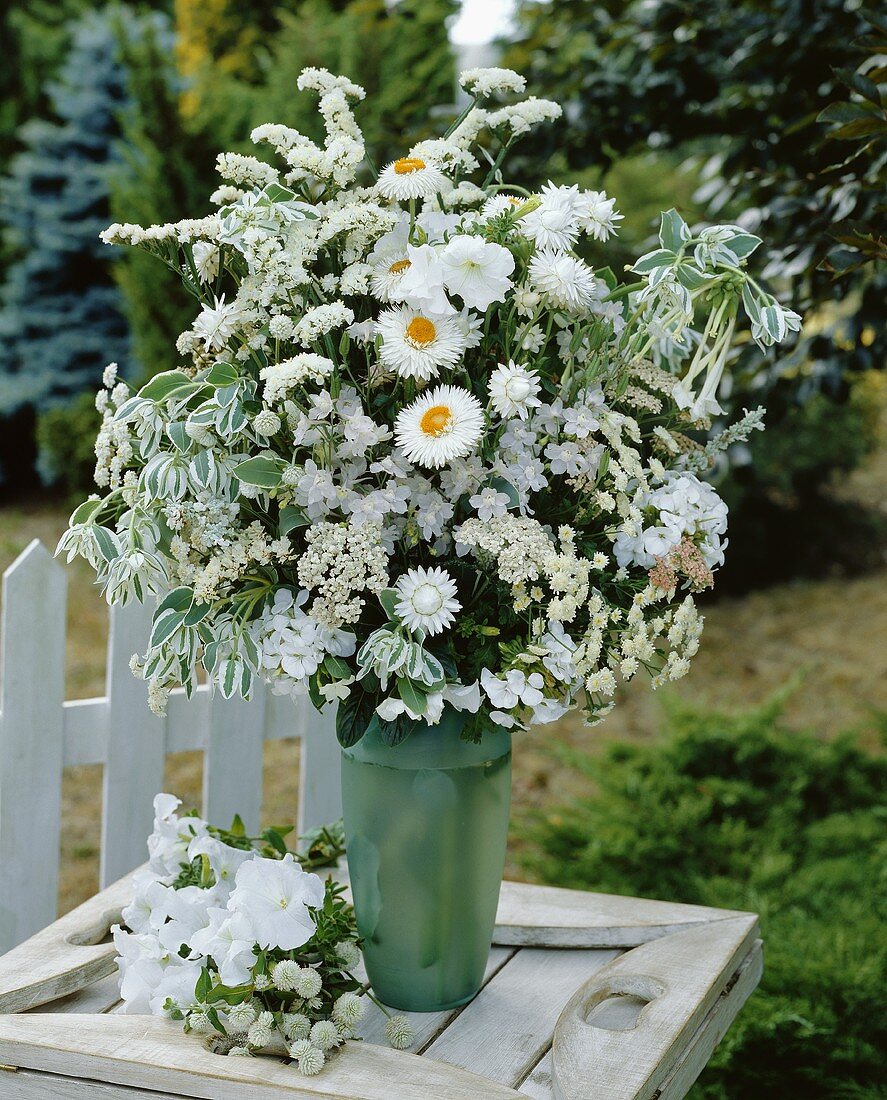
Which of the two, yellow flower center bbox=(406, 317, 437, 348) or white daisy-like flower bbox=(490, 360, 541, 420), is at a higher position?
yellow flower center bbox=(406, 317, 437, 348)

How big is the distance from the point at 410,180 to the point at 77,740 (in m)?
1.17

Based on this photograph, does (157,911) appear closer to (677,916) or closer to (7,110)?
(677,916)

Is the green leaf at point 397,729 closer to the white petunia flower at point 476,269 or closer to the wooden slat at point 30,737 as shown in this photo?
the white petunia flower at point 476,269

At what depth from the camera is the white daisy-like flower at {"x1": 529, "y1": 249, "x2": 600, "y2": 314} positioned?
110 centimetres

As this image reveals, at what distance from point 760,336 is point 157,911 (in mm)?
892

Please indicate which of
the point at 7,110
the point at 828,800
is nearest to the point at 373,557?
the point at 828,800

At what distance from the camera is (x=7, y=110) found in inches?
239

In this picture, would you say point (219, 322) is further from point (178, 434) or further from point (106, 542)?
point (106, 542)

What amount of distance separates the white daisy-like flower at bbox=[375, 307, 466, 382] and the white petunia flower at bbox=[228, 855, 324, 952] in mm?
519

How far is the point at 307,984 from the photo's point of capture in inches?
45.2

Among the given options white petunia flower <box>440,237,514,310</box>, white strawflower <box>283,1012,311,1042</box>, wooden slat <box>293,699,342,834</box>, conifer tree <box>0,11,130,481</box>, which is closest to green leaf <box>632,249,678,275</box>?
white petunia flower <box>440,237,514,310</box>

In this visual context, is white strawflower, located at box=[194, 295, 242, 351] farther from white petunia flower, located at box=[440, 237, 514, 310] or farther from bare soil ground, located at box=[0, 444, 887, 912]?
bare soil ground, located at box=[0, 444, 887, 912]

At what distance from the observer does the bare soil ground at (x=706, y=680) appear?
3.52m

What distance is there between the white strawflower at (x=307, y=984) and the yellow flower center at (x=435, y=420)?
54cm
